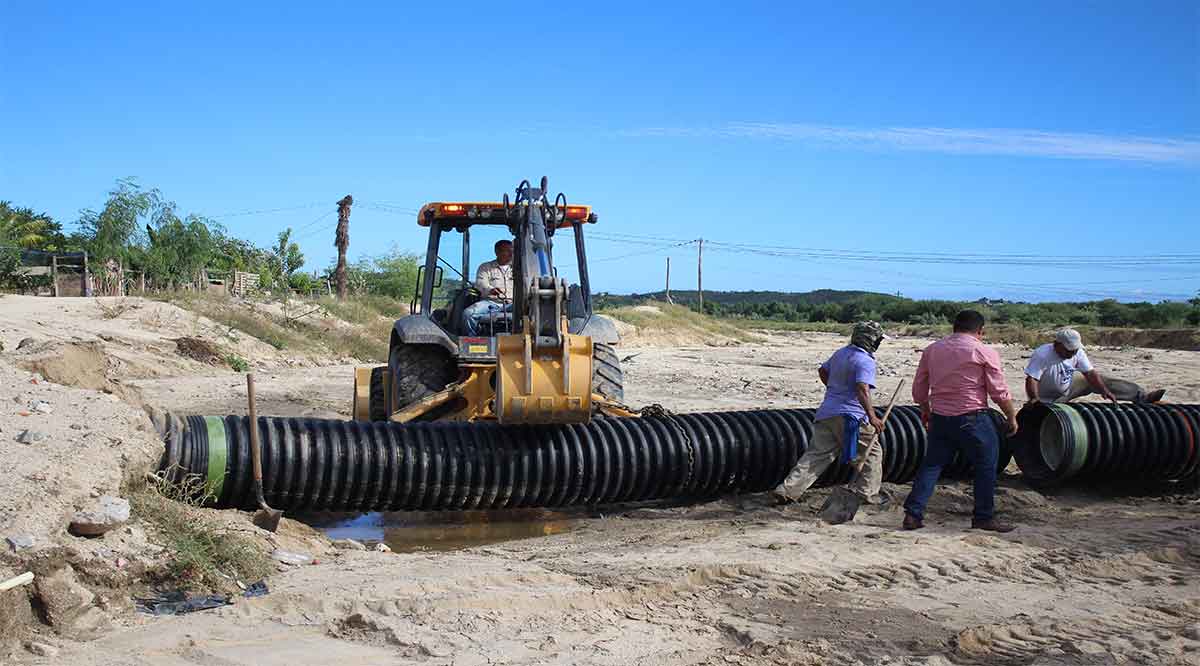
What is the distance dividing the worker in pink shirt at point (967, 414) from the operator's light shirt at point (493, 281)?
353cm

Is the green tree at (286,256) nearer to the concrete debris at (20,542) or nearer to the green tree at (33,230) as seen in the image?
the green tree at (33,230)

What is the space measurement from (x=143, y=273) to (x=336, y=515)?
24869mm

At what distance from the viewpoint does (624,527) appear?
7.75 meters

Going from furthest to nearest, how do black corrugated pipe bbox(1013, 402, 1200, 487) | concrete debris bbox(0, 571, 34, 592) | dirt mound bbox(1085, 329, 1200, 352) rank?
→ dirt mound bbox(1085, 329, 1200, 352) < black corrugated pipe bbox(1013, 402, 1200, 487) < concrete debris bbox(0, 571, 34, 592)

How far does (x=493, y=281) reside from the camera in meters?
8.99

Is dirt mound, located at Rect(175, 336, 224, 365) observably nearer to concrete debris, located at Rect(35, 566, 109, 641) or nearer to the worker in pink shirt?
the worker in pink shirt

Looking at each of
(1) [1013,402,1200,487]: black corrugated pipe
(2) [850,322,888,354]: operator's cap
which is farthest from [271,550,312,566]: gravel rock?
(1) [1013,402,1200,487]: black corrugated pipe

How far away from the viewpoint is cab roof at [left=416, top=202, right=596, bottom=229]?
9156mm

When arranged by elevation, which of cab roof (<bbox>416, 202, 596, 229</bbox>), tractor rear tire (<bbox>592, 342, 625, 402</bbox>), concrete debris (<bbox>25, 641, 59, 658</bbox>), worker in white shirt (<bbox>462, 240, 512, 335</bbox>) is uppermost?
cab roof (<bbox>416, 202, 596, 229</bbox>)

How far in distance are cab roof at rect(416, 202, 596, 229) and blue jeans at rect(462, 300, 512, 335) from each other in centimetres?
82

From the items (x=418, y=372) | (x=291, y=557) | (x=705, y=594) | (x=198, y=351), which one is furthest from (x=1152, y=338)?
(x=291, y=557)

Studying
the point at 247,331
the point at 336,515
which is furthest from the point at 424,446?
the point at 247,331

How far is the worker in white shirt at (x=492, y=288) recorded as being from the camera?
8.87 metres

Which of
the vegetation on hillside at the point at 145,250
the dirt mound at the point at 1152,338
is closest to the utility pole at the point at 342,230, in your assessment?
the vegetation on hillside at the point at 145,250
